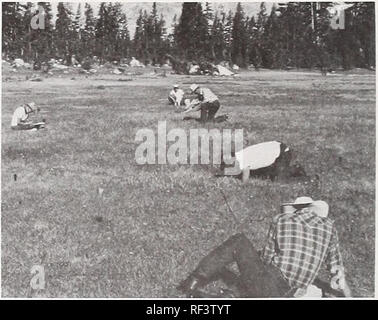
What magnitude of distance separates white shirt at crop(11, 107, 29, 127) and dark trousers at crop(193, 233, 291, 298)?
18.5 feet

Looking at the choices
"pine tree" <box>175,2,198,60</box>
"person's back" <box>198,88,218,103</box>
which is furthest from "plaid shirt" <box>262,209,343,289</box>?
"person's back" <box>198,88,218,103</box>

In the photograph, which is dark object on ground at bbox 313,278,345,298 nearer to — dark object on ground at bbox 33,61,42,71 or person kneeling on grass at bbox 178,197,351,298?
person kneeling on grass at bbox 178,197,351,298

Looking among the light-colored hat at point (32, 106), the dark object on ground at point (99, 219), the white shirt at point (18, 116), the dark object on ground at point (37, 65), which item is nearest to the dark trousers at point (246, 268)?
the dark object on ground at point (99, 219)

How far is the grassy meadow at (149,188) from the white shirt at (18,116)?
0.15m

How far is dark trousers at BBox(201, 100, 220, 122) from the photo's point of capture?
10469 millimetres

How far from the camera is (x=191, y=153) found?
906cm

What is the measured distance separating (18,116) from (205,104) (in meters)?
3.77

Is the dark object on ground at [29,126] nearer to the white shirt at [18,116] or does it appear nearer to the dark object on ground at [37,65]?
the white shirt at [18,116]

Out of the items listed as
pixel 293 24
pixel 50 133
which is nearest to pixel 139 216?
pixel 50 133

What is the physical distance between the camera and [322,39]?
10.8m

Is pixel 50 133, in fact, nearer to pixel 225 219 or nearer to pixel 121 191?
pixel 121 191

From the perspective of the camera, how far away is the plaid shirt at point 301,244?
5.33 meters

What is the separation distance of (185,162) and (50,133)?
338 cm
